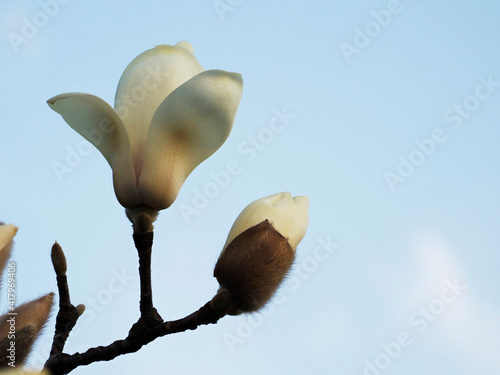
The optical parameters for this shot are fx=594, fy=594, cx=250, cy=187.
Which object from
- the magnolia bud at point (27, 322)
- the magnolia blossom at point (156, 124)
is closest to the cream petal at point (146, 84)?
the magnolia blossom at point (156, 124)

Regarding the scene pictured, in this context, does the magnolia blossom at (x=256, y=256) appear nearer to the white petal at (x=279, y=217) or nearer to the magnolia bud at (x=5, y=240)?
the white petal at (x=279, y=217)

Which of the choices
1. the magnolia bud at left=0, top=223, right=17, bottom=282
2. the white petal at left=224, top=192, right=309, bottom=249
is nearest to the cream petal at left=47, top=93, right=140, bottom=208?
the white petal at left=224, top=192, right=309, bottom=249

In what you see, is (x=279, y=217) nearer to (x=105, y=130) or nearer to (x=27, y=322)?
(x=105, y=130)

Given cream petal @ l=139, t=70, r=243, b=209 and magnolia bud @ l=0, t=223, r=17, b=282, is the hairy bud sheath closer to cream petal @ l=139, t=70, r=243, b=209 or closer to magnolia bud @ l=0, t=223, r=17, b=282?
cream petal @ l=139, t=70, r=243, b=209

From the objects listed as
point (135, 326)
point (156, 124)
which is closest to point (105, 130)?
point (156, 124)

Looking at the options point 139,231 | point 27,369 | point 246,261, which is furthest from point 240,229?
point 27,369
